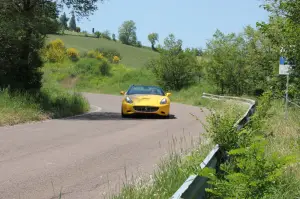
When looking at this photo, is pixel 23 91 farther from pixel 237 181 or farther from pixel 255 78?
pixel 255 78

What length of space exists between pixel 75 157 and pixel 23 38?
39.8ft

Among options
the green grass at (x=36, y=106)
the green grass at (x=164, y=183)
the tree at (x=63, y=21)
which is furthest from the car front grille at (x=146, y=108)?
the green grass at (x=164, y=183)

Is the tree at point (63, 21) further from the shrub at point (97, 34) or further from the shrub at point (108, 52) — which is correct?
the shrub at point (97, 34)

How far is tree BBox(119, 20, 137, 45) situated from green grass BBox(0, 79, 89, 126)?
12696 centimetres

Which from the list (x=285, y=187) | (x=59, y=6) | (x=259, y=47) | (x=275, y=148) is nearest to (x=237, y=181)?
(x=285, y=187)

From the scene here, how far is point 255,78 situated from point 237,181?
29.8 metres

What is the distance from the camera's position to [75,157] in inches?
336

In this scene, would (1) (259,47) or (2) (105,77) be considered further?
(2) (105,77)

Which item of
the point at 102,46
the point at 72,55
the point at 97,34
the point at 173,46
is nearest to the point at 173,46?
the point at 173,46

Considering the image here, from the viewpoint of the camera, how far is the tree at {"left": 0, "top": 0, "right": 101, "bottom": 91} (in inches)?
744

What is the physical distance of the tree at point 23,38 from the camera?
62.0 ft

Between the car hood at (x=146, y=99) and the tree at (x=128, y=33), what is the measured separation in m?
129

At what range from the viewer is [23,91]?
19.0 m

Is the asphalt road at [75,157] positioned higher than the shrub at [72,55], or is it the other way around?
the shrub at [72,55]
